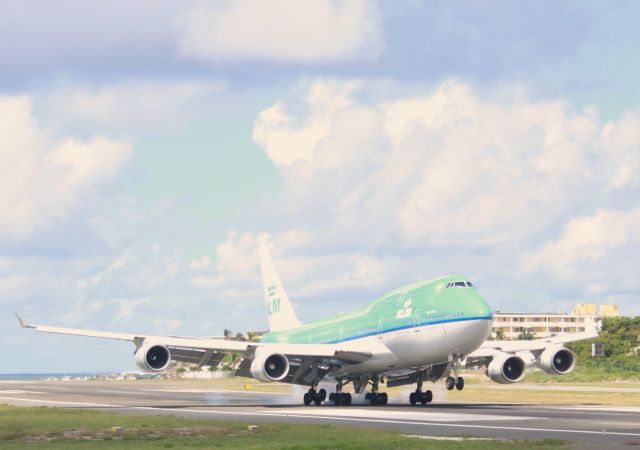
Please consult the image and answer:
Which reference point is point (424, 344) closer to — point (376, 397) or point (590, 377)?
point (376, 397)

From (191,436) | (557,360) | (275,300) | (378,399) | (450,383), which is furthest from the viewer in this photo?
(275,300)

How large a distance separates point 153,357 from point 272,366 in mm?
6943

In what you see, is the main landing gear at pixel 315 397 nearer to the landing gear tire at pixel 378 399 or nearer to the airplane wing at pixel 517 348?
the landing gear tire at pixel 378 399

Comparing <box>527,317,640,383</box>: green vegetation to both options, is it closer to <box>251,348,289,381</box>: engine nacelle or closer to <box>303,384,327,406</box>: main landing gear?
<box>303,384,327,406</box>: main landing gear

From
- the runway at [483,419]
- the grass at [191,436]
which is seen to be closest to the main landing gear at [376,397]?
the runway at [483,419]

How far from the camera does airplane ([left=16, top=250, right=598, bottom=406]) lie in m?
58.5

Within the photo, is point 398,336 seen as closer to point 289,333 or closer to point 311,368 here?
point 311,368

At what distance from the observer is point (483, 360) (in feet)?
220

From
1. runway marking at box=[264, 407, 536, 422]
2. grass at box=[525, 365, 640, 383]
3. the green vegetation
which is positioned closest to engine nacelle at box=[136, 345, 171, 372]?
runway marking at box=[264, 407, 536, 422]

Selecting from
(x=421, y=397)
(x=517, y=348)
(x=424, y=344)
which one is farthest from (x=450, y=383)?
(x=517, y=348)

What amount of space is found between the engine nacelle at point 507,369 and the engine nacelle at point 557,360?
136 cm

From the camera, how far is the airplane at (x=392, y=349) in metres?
58.5

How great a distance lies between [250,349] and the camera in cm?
6519

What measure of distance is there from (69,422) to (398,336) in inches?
855
